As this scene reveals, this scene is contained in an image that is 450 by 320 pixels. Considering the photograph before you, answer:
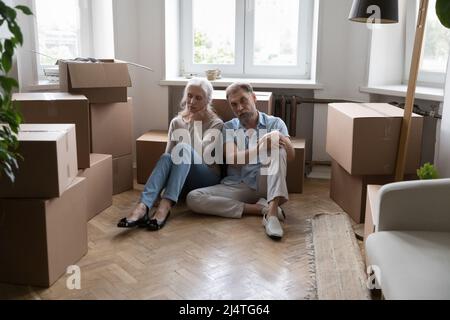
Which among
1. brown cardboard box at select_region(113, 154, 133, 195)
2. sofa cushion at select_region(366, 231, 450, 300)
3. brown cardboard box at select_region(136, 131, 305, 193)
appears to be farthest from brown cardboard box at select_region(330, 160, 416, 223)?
brown cardboard box at select_region(113, 154, 133, 195)

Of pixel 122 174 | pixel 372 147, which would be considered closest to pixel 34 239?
pixel 122 174

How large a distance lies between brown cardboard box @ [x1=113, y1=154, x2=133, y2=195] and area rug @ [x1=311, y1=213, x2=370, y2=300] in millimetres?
1412

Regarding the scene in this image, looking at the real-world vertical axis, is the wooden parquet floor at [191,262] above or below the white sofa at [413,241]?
below

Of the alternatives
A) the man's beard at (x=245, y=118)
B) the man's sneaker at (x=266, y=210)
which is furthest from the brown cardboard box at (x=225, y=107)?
the man's sneaker at (x=266, y=210)

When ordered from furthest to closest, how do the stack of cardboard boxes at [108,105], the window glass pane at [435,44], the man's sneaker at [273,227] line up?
the window glass pane at [435,44]
the stack of cardboard boxes at [108,105]
the man's sneaker at [273,227]

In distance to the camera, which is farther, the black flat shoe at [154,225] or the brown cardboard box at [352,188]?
the brown cardboard box at [352,188]

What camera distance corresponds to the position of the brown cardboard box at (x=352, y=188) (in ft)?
10.2

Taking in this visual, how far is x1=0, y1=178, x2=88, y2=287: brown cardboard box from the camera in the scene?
220 cm

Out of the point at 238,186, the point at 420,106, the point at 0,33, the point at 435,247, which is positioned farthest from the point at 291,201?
the point at 0,33

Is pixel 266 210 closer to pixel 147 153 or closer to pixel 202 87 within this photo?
pixel 202 87

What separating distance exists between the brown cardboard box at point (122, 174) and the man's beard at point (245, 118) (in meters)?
0.95

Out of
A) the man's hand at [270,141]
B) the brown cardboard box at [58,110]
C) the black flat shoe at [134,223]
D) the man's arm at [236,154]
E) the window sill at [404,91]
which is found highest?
the window sill at [404,91]

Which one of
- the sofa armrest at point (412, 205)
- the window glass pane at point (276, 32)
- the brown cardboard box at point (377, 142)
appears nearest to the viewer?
the sofa armrest at point (412, 205)

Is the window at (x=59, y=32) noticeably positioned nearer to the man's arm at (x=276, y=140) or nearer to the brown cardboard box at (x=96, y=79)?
the brown cardboard box at (x=96, y=79)
